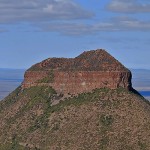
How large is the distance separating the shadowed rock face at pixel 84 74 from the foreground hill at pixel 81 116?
0.19m

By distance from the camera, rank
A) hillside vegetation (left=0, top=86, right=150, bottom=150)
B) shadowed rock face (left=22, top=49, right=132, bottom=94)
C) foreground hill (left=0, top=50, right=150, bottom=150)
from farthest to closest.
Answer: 1. shadowed rock face (left=22, top=49, right=132, bottom=94)
2. foreground hill (left=0, top=50, right=150, bottom=150)
3. hillside vegetation (left=0, top=86, right=150, bottom=150)

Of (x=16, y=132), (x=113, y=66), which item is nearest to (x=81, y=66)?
(x=113, y=66)

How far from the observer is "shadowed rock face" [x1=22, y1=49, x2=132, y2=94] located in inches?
4818

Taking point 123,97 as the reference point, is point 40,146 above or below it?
below

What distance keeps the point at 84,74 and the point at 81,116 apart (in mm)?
8393

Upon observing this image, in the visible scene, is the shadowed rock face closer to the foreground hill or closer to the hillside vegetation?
the foreground hill

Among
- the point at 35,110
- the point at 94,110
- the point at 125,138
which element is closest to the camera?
the point at 125,138

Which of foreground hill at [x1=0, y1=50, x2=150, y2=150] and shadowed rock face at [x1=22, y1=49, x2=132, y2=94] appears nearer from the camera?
foreground hill at [x1=0, y1=50, x2=150, y2=150]

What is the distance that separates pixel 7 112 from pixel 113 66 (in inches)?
1008

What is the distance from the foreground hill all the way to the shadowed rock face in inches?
7.5

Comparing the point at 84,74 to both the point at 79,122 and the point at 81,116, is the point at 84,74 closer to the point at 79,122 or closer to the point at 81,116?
the point at 81,116

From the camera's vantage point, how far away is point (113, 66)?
123m

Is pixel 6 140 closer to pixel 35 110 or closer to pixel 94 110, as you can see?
pixel 35 110

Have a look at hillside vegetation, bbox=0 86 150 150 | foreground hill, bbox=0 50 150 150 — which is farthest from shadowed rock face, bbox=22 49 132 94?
hillside vegetation, bbox=0 86 150 150
